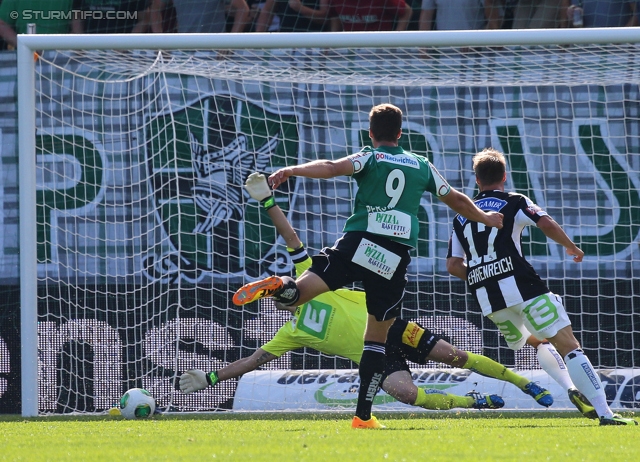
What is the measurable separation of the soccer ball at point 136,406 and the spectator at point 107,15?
13.3 feet

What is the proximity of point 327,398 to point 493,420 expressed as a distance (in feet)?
5.50

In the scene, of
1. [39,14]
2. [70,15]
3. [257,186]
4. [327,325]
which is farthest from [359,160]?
[39,14]

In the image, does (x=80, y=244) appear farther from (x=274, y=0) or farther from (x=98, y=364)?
(x=274, y=0)

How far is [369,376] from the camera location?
15.7 feet

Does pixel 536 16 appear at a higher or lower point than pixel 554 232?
higher

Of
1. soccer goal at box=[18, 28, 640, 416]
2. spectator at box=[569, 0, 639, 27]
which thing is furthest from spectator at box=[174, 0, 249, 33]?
spectator at box=[569, 0, 639, 27]

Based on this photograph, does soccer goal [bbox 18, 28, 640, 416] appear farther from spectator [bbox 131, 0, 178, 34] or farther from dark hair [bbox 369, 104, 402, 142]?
dark hair [bbox 369, 104, 402, 142]

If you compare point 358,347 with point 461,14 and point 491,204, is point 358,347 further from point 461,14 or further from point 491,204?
point 461,14

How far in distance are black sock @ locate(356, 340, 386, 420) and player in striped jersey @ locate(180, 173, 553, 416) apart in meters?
1.14

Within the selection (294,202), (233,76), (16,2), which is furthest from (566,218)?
(16,2)

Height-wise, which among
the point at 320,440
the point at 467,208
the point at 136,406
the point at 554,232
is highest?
the point at 467,208

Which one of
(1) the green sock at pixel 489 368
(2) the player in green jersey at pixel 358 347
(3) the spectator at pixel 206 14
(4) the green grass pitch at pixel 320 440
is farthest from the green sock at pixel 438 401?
(3) the spectator at pixel 206 14

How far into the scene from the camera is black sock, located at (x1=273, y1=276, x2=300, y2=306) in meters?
4.59

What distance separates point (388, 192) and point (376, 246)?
11.1 inches
